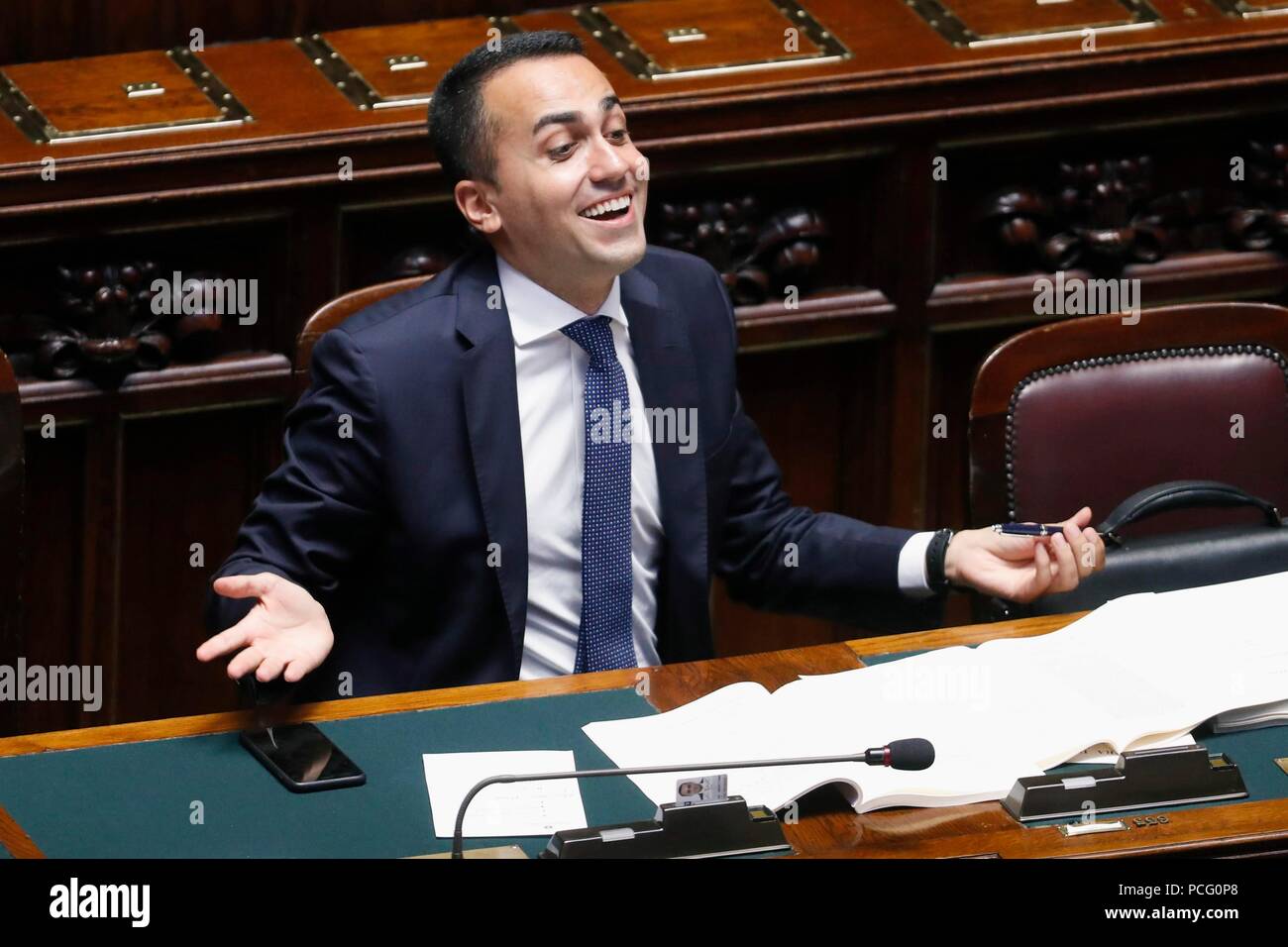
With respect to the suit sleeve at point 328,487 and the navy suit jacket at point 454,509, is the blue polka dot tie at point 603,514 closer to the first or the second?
the navy suit jacket at point 454,509

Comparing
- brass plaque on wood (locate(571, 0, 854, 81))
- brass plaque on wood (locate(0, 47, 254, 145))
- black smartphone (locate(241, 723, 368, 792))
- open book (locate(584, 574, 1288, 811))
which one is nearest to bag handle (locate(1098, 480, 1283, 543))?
open book (locate(584, 574, 1288, 811))

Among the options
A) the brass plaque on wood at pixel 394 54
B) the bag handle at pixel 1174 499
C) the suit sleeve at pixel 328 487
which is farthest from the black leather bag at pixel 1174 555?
the brass plaque on wood at pixel 394 54

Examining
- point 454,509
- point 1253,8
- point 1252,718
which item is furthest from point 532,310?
point 1253,8

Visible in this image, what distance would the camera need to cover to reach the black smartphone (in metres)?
2.62

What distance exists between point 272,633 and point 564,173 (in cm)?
82

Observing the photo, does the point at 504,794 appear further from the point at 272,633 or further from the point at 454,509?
the point at 454,509

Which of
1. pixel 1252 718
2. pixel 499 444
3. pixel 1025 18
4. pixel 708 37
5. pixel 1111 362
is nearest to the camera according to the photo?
pixel 1252 718

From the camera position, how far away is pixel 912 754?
246cm

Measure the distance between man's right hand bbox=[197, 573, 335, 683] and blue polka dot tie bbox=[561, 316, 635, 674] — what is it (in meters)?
0.53

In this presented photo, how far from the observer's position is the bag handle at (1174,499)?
10.3 feet

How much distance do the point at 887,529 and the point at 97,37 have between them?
176cm

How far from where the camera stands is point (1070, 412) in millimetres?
3400

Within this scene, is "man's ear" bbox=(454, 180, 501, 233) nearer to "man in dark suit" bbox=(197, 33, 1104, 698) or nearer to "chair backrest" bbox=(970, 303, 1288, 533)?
"man in dark suit" bbox=(197, 33, 1104, 698)

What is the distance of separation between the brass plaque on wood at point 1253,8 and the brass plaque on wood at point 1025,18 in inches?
6.1
